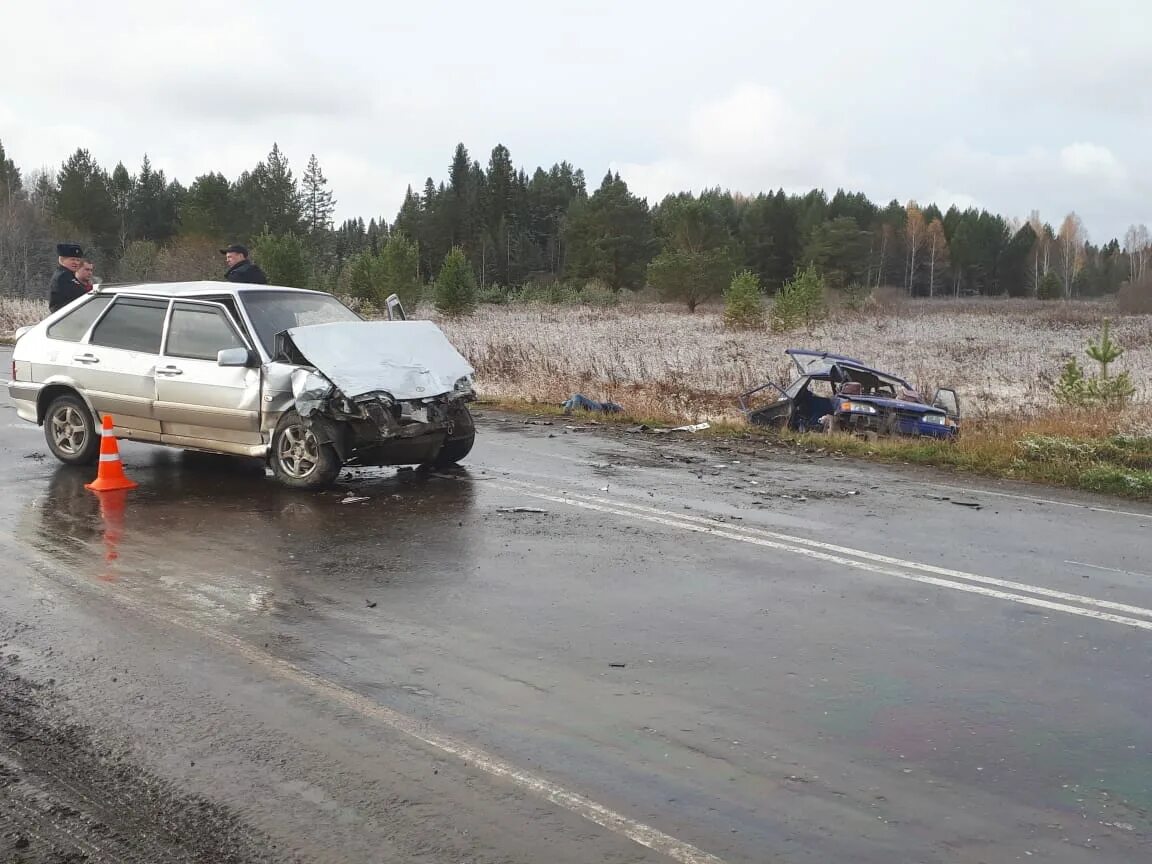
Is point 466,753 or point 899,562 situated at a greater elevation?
point 899,562

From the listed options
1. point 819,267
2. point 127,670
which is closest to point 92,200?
point 819,267

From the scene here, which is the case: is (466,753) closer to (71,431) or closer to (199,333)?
(199,333)

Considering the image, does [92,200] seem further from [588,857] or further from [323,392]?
[588,857]

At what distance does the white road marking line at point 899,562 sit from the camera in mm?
5945

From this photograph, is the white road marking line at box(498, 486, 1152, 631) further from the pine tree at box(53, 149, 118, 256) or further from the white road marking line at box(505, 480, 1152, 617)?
the pine tree at box(53, 149, 118, 256)

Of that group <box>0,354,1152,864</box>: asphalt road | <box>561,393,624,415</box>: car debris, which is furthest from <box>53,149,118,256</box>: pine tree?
<box>0,354,1152,864</box>: asphalt road

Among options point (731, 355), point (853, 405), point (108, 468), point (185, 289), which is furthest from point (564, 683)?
point (731, 355)

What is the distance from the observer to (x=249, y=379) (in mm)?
8836

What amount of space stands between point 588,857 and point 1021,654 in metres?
2.94

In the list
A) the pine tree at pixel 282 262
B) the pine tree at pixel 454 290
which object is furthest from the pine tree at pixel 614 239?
the pine tree at pixel 282 262

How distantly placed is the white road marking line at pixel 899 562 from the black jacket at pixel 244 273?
5.49 m

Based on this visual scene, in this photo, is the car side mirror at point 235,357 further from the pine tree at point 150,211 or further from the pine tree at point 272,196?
the pine tree at point 150,211

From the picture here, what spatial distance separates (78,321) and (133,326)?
29.8 inches

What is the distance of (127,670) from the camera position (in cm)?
461
